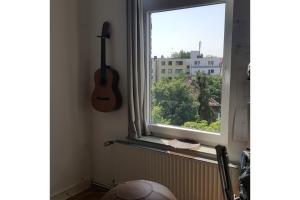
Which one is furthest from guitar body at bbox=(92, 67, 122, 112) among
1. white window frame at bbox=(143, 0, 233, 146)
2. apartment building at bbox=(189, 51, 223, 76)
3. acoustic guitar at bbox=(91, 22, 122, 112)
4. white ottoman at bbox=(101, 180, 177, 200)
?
white ottoman at bbox=(101, 180, 177, 200)

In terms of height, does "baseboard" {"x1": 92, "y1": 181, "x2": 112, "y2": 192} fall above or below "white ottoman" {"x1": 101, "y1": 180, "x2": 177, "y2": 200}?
below

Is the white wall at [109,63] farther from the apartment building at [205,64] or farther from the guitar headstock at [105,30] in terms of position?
the apartment building at [205,64]

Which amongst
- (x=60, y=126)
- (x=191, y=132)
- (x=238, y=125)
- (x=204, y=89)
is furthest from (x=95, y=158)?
(x=238, y=125)

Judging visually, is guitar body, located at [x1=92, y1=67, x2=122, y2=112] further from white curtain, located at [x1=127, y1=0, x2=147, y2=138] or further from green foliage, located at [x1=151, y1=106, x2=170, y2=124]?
green foliage, located at [x1=151, y1=106, x2=170, y2=124]

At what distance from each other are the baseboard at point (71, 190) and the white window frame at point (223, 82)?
965 mm

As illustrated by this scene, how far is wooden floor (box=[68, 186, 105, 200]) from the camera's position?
2.58 metres

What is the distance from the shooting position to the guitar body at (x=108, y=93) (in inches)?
97.0

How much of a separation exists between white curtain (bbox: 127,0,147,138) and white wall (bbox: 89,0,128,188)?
153 millimetres

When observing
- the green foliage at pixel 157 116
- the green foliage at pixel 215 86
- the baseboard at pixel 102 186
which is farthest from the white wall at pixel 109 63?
the green foliage at pixel 215 86

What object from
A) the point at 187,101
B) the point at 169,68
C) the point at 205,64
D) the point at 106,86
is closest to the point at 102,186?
the point at 106,86

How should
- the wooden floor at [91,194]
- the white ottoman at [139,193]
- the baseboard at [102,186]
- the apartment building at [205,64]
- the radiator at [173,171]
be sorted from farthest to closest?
the baseboard at [102,186] < the wooden floor at [91,194] < the apartment building at [205,64] < the radiator at [173,171] < the white ottoman at [139,193]
